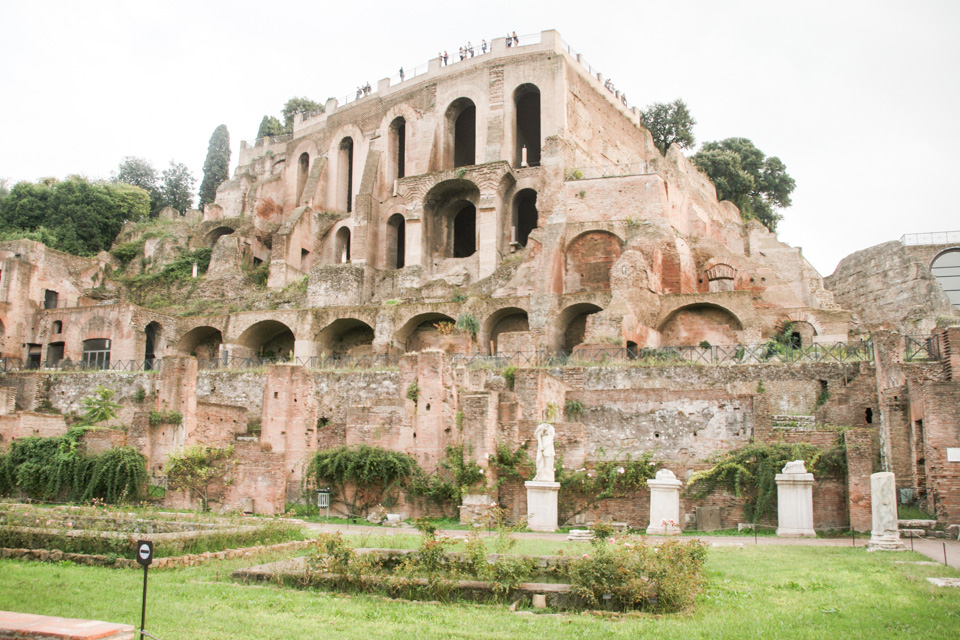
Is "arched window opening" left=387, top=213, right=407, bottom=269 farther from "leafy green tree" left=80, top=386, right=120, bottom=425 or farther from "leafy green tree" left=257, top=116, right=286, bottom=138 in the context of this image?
"leafy green tree" left=257, top=116, right=286, bottom=138

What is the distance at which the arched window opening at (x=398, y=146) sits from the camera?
45.8 metres

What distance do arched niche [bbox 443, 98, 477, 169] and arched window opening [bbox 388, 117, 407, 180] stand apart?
8.49 ft

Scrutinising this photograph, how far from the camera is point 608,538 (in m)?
11.8

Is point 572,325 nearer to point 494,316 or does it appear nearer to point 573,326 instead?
point 573,326

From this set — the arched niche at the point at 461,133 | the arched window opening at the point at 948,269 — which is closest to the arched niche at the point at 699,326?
the arched window opening at the point at 948,269

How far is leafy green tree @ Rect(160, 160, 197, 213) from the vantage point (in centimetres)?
6244

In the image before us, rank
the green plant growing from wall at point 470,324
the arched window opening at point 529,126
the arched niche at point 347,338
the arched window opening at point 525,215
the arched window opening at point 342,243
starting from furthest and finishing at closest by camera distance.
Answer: the arched window opening at point 342,243
the arched window opening at point 529,126
the arched window opening at point 525,215
the arched niche at point 347,338
the green plant growing from wall at point 470,324

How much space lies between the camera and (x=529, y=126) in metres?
45.1

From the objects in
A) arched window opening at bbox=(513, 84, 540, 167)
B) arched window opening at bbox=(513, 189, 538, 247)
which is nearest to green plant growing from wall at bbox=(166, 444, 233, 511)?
arched window opening at bbox=(513, 189, 538, 247)

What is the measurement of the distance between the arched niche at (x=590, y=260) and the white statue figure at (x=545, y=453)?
1700cm

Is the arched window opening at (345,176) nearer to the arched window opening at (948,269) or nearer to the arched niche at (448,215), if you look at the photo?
the arched niche at (448,215)

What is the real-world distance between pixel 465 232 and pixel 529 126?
6.94 metres

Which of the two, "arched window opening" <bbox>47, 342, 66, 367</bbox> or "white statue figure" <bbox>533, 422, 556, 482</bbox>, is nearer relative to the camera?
"white statue figure" <bbox>533, 422, 556, 482</bbox>

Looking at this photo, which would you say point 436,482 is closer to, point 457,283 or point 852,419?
point 852,419
